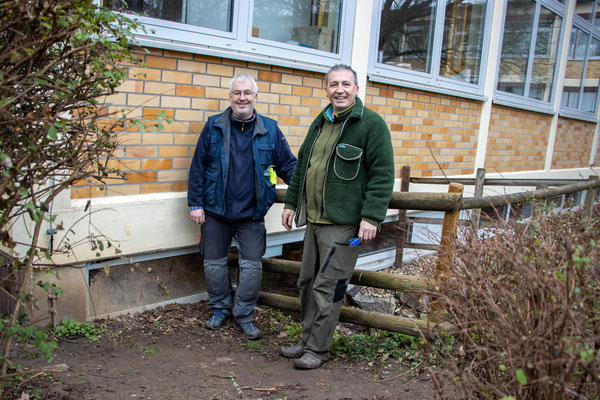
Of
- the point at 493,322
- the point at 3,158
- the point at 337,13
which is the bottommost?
the point at 493,322

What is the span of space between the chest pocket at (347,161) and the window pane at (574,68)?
9.72m

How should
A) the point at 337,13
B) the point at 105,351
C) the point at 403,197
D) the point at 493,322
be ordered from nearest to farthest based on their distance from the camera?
the point at 493,322
the point at 105,351
the point at 403,197
the point at 337,13

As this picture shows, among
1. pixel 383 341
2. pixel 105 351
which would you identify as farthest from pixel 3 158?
pixel 383 341

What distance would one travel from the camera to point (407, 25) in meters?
6.73

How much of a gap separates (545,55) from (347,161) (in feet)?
26.7

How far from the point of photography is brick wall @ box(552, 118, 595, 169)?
1091 cm

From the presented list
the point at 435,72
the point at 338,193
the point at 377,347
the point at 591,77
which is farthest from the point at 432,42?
the point at 591,77

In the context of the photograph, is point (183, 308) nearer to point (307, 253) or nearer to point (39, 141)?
point (307, 253)

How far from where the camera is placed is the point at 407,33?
6.73 meters

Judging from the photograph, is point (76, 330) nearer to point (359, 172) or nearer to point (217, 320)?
point (217, 320)

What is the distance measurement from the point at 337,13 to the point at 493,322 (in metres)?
4.25

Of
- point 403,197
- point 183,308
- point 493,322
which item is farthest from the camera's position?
point 183,308

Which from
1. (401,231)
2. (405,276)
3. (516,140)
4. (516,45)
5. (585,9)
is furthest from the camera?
(585,9)

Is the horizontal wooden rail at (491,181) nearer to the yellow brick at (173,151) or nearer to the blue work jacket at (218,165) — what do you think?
the blue work jacket at (218,165)
